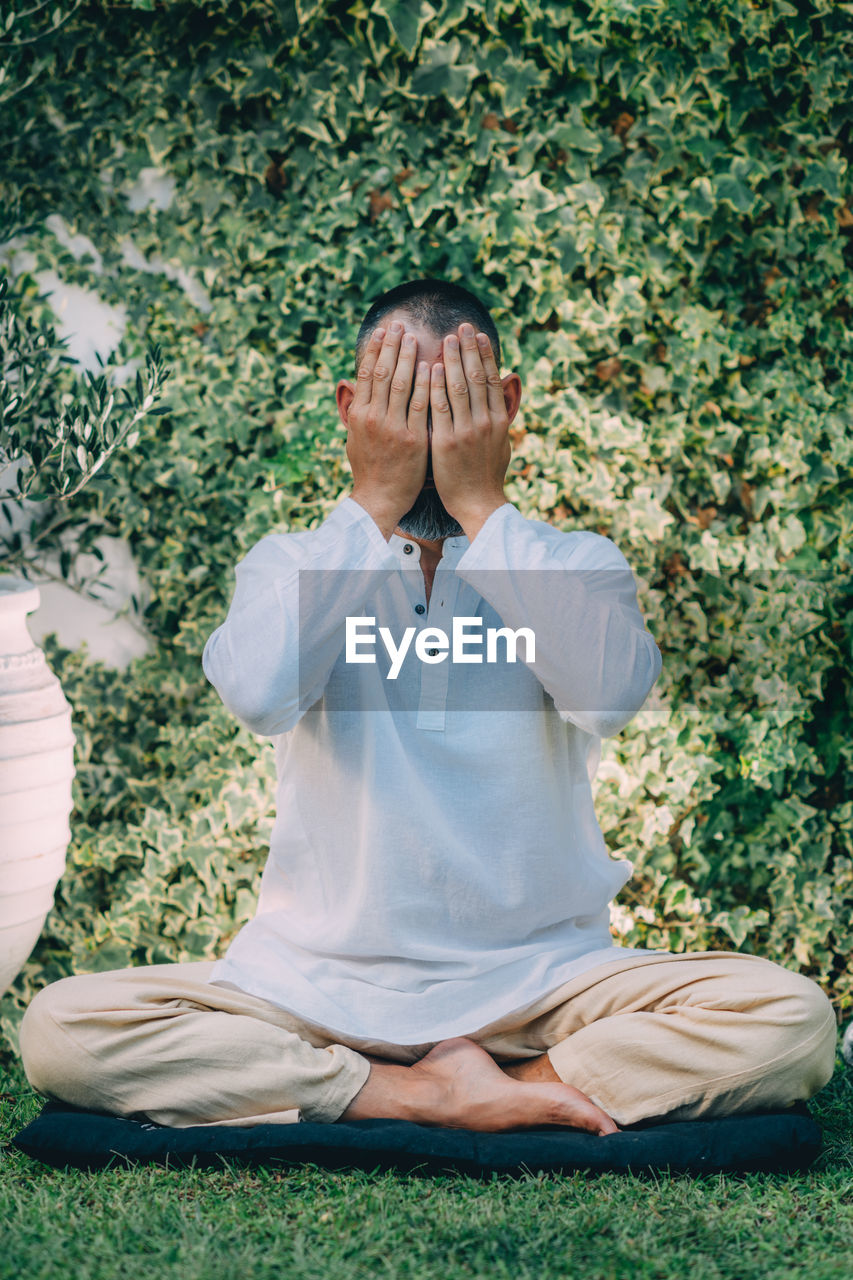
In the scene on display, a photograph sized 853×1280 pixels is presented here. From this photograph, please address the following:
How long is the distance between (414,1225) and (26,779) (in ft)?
4.67

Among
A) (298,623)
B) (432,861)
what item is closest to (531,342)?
(298,623)

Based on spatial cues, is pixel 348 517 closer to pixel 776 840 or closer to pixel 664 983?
pixel 664 983

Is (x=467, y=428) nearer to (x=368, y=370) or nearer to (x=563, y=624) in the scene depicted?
(x=368, y=370)

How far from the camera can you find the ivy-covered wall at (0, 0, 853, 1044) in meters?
3.31

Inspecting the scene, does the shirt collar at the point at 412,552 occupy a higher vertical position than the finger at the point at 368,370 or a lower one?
lower

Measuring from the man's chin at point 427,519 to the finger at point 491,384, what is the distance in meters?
0.23

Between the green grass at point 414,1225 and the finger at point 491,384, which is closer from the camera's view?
the green grass at point 414,1225

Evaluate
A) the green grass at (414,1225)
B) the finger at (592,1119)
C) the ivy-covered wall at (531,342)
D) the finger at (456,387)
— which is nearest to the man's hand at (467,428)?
the finger at (456,387)

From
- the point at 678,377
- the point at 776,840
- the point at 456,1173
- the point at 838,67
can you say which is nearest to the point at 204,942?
the point at 456,1173

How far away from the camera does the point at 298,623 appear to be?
7.69 ft

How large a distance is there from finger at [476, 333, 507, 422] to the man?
17 mm

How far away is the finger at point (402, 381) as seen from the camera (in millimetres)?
2391

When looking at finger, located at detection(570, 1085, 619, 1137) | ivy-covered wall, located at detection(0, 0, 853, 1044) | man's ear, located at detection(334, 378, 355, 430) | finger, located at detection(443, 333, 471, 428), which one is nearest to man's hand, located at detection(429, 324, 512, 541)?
finger, located at detection(443, 333, 471, 428)

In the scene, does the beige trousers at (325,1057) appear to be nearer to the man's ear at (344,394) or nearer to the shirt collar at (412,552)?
the shirt collar at (412,552)
